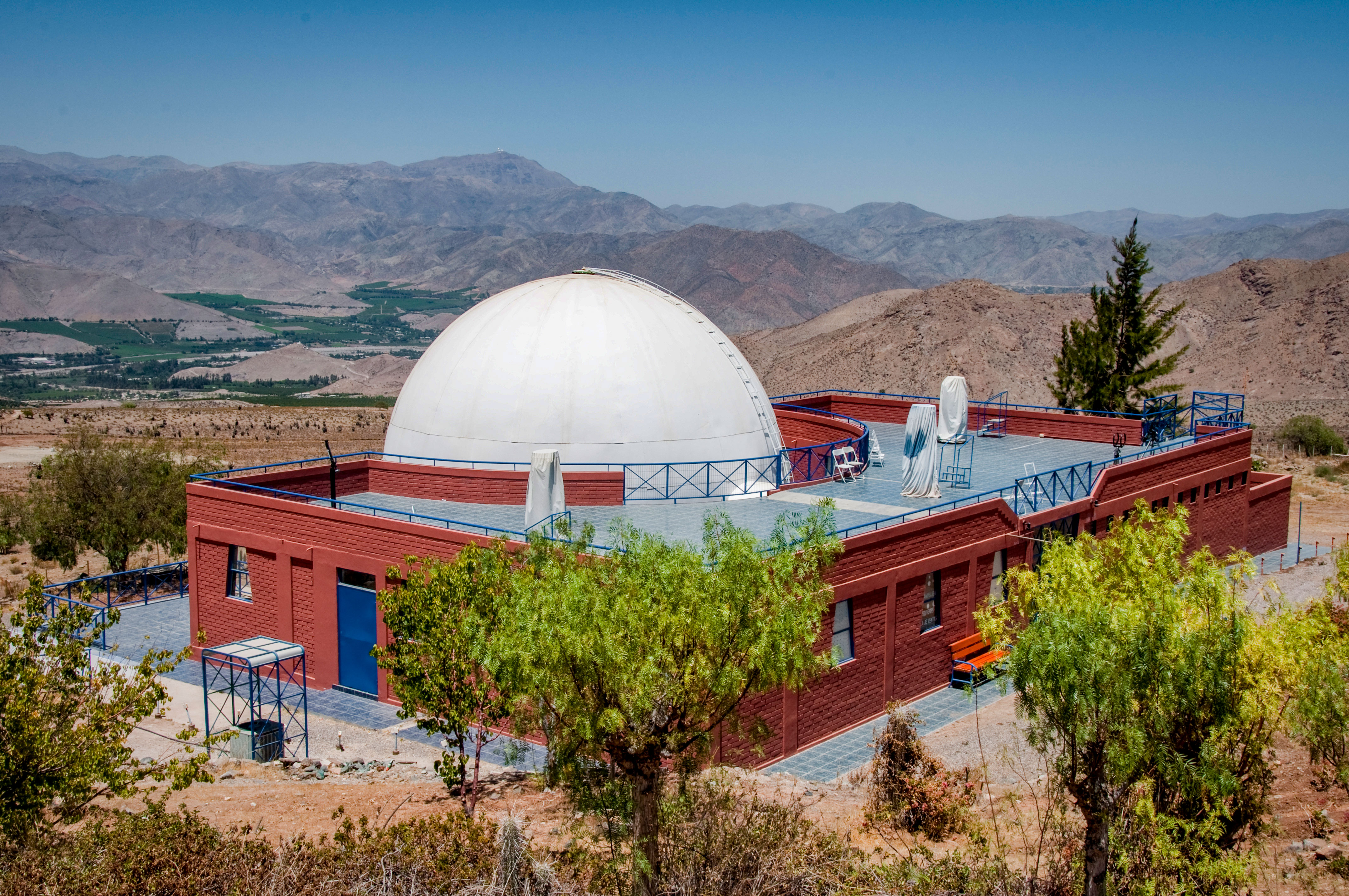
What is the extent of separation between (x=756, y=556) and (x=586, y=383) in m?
16.5

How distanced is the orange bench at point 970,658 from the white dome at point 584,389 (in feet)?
23.8

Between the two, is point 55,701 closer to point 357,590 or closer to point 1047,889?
point 357,590

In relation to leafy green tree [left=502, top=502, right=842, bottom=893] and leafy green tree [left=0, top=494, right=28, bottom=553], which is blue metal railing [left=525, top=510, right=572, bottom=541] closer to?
leafy green tree [left=502, top=502, right=842, bottom=893]

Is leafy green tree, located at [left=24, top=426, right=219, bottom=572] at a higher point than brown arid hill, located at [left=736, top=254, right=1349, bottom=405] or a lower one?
lower

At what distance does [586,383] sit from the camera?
26.7 m

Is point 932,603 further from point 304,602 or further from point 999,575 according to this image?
point 304,602

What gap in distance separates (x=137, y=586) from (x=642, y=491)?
17.4m

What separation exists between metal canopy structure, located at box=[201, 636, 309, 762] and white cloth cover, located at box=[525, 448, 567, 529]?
547cm

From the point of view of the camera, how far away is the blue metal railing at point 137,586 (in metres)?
28.8

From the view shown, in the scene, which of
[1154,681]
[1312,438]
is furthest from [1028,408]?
[1312,438]

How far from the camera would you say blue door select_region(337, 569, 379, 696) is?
74.2ft

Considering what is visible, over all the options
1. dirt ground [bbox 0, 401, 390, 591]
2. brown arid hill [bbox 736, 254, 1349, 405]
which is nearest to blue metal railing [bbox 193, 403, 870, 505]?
dirt ground [bbox 0, 401, 390, 591]

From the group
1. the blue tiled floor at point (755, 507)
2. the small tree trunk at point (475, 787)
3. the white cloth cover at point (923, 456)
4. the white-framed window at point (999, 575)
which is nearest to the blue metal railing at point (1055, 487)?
the blue tiled floor at point (755, 507)

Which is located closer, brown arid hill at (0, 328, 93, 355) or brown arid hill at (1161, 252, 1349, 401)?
brown arid hill at (1161, 252, 1349, 401)
